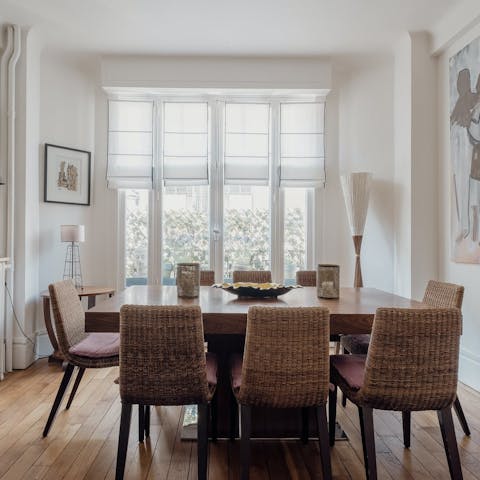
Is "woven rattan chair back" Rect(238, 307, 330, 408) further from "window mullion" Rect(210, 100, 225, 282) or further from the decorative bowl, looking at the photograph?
"window mullion" Rect(210, 100, 225, 282)

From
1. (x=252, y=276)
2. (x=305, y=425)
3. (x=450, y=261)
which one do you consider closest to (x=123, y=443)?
(x=305, y=425)

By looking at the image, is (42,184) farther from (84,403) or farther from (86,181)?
(84,403)

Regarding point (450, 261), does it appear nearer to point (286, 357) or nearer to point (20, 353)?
point (286, 357)

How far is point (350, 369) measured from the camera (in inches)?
81.2

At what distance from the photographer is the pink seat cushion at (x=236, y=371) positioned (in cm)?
187

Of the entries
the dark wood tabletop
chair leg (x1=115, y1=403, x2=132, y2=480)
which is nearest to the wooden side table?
the dark wood tabletop

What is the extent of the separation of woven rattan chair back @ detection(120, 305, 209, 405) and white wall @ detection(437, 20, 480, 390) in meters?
2.32

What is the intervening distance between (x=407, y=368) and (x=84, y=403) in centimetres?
214

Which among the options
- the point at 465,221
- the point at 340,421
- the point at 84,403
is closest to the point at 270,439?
the point at 340,421

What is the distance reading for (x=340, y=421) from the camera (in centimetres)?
257

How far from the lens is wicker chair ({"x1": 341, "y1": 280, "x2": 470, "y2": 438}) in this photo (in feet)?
7.30

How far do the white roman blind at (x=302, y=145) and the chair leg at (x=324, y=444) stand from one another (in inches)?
116

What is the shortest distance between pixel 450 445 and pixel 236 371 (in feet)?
3.18

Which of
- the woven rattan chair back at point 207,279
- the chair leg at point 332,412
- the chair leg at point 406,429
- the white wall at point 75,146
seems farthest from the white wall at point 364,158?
the white wall at point 75,146
